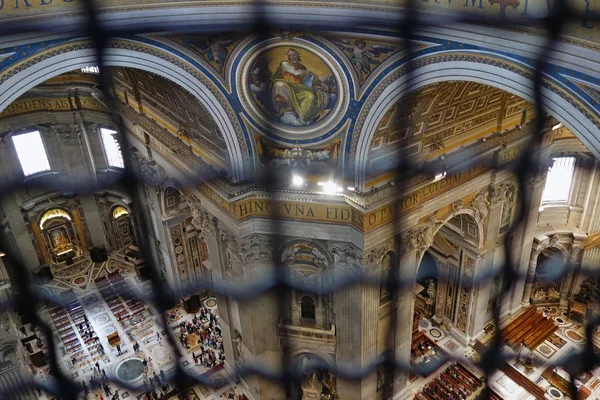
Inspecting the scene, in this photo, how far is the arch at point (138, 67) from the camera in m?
6.41

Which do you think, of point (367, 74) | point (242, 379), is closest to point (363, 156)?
point (367, 74)

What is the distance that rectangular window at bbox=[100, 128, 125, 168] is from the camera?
1526 centimetres

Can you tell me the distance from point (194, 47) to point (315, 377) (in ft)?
22.4

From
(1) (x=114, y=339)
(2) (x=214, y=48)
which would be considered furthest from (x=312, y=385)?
(2) (x=214, y=48)

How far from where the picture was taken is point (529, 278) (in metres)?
13.8

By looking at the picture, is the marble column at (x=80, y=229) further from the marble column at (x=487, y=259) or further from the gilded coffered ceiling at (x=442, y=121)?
the marble column at (x=487, y=259)

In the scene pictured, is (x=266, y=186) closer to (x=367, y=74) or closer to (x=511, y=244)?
(x=367, y=74)

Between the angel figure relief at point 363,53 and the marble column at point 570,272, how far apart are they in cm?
892

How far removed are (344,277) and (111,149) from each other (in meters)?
9.28

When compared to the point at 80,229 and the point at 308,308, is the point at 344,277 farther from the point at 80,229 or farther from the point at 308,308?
the point at 80,229

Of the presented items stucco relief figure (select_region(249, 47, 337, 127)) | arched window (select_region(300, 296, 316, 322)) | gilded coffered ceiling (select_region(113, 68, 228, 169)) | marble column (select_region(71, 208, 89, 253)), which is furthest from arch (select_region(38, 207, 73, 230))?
stucco relief figure (select_region(249, 47, 337, 127))

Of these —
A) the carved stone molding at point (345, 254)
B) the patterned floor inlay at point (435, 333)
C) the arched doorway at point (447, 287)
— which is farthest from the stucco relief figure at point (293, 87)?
the patterned floor inlay at point (435, 333)

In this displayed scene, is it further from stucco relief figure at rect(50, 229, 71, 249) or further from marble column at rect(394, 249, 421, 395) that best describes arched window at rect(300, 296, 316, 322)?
stucco relief figure at rect(50, 229, 71, 249)

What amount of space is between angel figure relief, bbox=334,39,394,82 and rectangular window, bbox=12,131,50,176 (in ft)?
36.8
